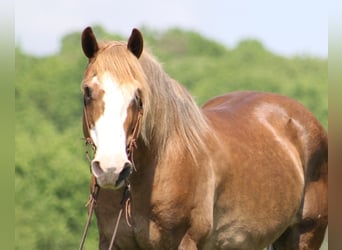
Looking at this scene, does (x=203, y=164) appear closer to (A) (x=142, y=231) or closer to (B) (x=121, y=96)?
(A) (x=142, y=231)

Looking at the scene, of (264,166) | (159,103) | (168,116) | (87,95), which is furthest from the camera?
(264,166)

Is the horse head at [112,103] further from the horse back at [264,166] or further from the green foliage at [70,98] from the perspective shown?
the horse back at [264,166]

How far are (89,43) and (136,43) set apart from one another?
239 mm

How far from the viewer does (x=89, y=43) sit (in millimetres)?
4105

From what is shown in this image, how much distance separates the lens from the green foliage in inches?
590

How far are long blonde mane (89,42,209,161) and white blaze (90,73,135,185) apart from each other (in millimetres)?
69

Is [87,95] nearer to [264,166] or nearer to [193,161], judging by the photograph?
[193,161]

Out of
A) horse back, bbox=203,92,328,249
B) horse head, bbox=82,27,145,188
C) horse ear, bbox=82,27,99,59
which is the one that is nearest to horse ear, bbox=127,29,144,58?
horse head, bbox=82,27,145,188

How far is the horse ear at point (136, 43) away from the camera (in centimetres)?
408

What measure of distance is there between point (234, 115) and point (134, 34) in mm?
1769

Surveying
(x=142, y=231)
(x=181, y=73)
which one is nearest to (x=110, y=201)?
(x=142, y=231)

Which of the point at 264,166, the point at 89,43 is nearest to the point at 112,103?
the point at 89,43

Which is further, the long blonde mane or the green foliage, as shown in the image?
the green foliage

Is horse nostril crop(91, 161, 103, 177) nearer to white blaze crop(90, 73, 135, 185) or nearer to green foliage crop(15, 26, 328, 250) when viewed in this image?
white blaze crop(90, 73, 135, 185)
